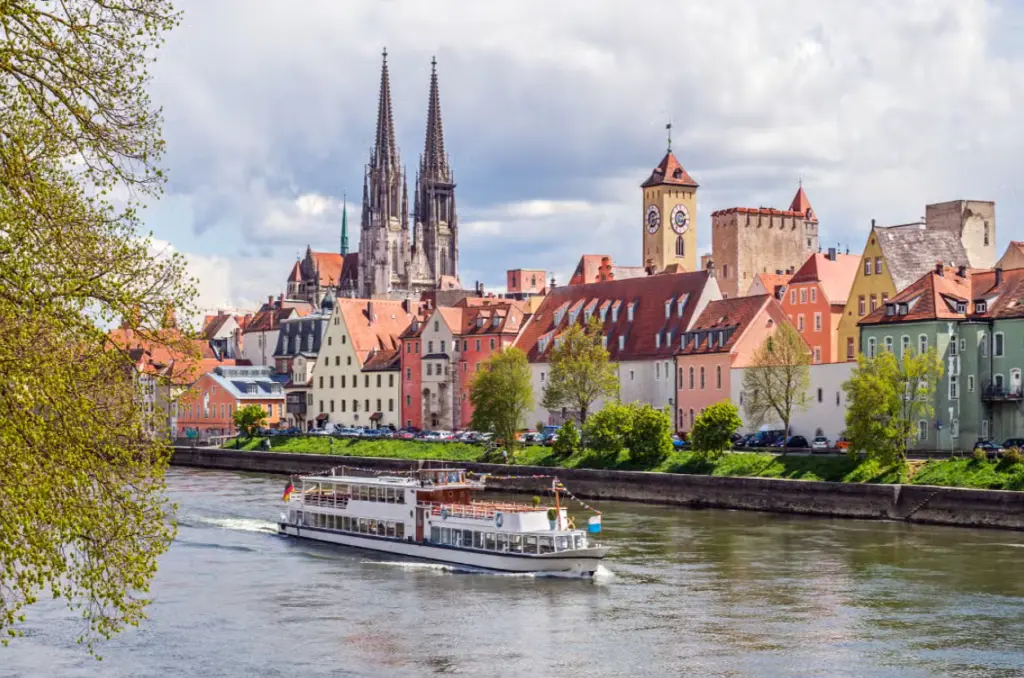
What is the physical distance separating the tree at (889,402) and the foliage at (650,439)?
1115 cm

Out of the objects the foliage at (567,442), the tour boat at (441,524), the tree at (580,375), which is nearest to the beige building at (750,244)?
the tree at (580,375)

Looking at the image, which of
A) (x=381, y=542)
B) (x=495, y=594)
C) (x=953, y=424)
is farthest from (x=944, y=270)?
(x=495, y=594)

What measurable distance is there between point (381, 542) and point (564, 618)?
20.2m

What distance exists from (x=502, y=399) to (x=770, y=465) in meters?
23.4

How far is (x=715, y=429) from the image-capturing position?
7906 cm

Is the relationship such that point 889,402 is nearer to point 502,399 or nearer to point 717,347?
point 717,347

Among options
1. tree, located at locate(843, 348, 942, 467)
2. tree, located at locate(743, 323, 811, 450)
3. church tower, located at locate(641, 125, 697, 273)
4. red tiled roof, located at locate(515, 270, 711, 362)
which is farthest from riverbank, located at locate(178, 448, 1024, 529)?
church tower, located at locate(641, 125, 697, 273)

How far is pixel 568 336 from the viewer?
100 meters

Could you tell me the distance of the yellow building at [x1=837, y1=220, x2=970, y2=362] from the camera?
96.2 meters

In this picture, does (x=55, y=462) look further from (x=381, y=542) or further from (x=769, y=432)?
(x=769, y=432)

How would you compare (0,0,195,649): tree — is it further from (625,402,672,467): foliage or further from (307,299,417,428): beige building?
Result: (307,299,417,428): beige building

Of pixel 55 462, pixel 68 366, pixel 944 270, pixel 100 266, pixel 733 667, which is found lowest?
pixel 733 667

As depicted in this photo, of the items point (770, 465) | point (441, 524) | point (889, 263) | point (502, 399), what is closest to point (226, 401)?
point (502, 399)

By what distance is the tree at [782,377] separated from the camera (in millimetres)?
84625
